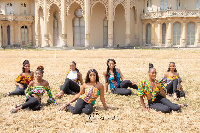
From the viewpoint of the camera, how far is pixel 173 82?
7.22 meters

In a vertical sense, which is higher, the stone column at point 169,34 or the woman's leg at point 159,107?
the stone column at point 169,34

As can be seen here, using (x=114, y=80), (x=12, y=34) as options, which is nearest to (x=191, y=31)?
(x=12, y=34)

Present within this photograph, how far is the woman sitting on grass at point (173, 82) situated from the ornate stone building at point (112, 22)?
839 inches

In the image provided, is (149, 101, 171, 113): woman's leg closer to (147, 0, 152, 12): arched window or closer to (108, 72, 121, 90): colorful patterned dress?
(108, 72, 121, 90): colorful patterned dress

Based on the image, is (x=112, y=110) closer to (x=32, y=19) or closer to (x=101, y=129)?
(x=101, y=129)

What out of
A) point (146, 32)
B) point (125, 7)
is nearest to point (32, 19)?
point (125, 7)

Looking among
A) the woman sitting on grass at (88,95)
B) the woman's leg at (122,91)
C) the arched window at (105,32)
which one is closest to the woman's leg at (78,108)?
the woman sitting on grass at (88,95)

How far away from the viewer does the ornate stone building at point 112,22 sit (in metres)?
28.5

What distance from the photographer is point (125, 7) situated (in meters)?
29.5

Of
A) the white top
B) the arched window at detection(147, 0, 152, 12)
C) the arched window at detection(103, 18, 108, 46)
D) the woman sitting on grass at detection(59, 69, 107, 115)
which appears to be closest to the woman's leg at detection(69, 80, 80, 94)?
the white top

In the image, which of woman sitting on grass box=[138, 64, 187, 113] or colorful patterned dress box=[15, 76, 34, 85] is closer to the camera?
woman sitting on grass box=[138, 64, 187, 113]

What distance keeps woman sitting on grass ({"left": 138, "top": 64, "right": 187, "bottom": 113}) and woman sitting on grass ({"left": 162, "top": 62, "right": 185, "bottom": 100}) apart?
1.11 meters

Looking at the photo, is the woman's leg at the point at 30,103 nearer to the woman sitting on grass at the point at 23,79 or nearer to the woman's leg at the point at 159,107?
the woman sitting on grass at the point at 23,79

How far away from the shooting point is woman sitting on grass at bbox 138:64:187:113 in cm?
572
